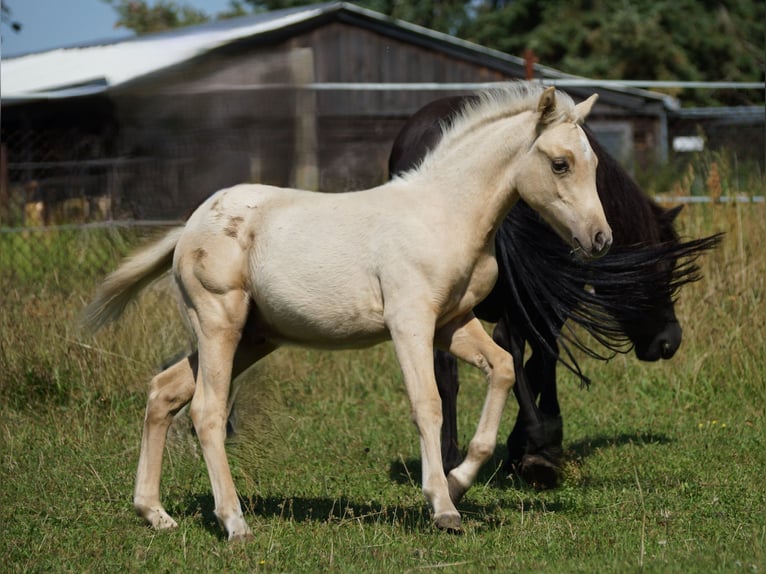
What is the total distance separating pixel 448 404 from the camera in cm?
616

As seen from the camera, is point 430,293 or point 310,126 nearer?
point 430,293

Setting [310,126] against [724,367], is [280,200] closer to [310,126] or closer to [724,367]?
[724,367]

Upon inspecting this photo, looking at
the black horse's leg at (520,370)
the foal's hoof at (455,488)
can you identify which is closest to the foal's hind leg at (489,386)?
the foal's hoof at (455,488)

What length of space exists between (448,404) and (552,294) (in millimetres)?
869

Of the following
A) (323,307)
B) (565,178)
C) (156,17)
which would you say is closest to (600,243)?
(565,178)

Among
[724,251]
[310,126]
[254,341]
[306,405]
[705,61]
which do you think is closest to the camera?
[254,341]

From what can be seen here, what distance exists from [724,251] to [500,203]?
5.05 meters

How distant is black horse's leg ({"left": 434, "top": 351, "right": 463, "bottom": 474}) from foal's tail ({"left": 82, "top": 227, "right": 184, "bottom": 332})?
170cm

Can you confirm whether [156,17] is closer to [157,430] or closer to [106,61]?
[106,61]

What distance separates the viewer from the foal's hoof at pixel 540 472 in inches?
229

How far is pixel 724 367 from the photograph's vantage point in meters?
8.07

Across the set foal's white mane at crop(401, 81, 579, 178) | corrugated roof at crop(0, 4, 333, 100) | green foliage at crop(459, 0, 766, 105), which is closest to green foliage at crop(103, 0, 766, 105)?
green foliage at crop(459, 0, 766, 105)

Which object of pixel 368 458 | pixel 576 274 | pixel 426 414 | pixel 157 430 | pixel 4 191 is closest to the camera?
pixel 426 414

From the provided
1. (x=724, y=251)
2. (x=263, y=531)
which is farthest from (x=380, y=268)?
(x=724, y=251)
